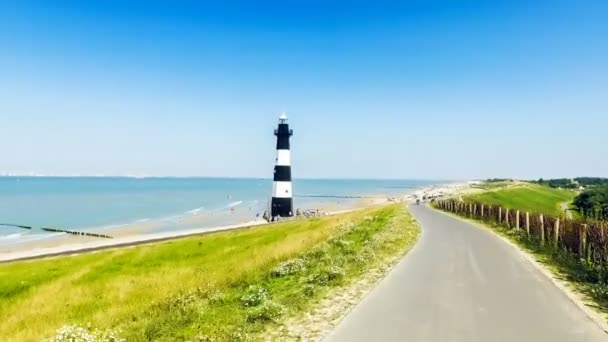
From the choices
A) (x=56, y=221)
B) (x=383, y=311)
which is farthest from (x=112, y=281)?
(x=56, y=221)

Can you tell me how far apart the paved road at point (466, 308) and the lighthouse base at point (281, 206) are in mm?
50364

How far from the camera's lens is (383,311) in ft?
35.2

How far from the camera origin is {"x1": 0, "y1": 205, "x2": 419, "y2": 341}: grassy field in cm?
1070

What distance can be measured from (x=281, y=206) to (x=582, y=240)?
5167cm

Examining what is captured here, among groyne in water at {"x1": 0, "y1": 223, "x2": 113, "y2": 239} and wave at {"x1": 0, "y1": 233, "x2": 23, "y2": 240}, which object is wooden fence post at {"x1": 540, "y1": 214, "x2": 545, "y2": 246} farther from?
wave at {"x1": 0, "y1": 233, "x2": 23, "y2": 240}

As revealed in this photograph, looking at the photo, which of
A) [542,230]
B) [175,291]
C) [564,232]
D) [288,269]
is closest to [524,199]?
[542,230]

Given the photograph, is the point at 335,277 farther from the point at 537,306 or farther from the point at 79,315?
the point at 79,315

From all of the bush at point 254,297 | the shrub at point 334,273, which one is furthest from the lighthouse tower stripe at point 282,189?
the bush at point 254,297

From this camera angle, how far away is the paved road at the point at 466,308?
910cm

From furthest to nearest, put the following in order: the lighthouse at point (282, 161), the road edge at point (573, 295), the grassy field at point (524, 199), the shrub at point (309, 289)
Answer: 1. the grassy field at point (524, 199)
2. the lighthouse at point (282, 161)
3. the shrub at point (309, 289)
4. the road edge at point (573, 295)

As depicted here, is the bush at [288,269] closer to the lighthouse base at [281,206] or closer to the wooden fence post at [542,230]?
the wooden fence post at [542,230]

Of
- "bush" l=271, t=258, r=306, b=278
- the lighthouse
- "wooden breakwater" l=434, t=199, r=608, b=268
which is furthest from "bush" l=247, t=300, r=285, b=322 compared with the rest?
the lighthouse

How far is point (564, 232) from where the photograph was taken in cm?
2134

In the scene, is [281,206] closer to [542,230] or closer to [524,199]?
[542,230]
